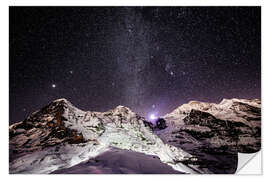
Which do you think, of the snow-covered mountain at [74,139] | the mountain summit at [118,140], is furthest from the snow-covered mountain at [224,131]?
the snow-covered mountain at [74,139]

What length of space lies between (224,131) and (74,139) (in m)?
2.25

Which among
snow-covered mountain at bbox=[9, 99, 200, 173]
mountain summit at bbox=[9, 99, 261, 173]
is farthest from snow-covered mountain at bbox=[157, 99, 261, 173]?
snow-covered mountain at bbox=[9, 99, 200, 173]

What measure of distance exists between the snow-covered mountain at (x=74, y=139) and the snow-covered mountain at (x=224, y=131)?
0.21m

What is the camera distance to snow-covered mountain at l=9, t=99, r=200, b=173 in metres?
2.24

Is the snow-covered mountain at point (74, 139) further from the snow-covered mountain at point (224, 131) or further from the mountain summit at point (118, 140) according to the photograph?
the snow-covered mountain at point (224, 131)

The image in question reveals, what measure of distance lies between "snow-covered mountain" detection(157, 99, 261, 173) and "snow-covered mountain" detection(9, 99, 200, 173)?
21cm

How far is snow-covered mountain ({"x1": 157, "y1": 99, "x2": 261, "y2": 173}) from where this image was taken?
7.50 feet

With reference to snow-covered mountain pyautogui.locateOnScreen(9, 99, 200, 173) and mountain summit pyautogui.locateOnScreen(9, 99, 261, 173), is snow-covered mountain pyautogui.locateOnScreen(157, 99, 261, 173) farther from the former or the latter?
snow-covered mountain pyautogui.locateOnScreen(9, 99, 200, 173)

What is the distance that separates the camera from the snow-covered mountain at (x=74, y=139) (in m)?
2.24

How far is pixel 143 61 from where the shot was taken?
2.60 m

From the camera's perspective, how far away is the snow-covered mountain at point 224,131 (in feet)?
7.50
